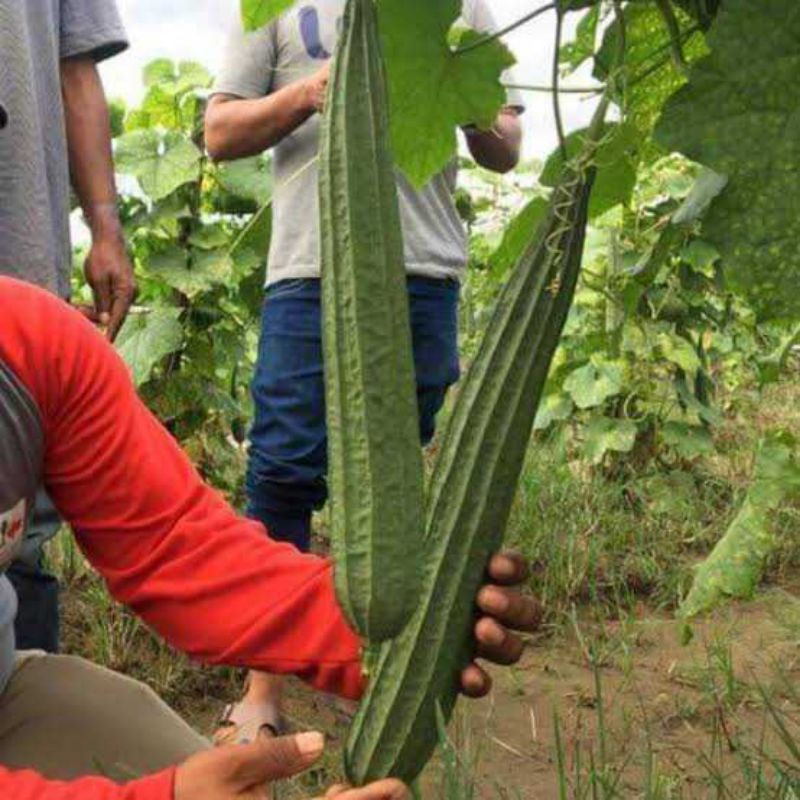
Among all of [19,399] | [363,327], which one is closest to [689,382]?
[19,399]

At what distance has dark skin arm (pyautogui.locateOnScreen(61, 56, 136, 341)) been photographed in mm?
2514

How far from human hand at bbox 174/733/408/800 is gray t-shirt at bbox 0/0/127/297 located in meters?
1.22

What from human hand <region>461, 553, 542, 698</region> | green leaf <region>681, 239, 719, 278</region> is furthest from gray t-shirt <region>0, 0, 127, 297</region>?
green leaf <region>681, 239, 719, 278</region>

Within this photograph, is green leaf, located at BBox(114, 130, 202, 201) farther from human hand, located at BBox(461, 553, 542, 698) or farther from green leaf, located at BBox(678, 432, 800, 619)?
human hand, located at BBox(461, 553, 542, 698)

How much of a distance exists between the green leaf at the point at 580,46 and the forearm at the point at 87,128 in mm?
1308

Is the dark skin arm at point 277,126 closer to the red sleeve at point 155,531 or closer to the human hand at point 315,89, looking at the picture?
the human hand at point 315,89

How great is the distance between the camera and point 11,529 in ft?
5.16

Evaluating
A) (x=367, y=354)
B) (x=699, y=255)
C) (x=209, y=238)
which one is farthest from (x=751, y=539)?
(x=209, y=238)

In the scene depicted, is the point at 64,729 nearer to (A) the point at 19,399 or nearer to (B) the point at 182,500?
(B) the point at 182,500

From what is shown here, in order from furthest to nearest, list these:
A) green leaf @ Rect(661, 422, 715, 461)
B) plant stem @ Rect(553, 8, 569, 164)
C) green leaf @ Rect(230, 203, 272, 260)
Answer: green leaf @ Rect(661, 422, 715, 461)
green leaf @ Rect(230, 203, 272, 260)
plant stem @ Rect(553, 8, 569, 164)

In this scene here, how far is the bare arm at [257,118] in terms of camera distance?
247 cm

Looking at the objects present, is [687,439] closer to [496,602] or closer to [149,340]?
[149,340]

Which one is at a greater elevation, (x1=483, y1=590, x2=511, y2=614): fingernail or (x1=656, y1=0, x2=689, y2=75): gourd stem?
(x1=656, y1=0, x2=689, y2=75): gourd stem

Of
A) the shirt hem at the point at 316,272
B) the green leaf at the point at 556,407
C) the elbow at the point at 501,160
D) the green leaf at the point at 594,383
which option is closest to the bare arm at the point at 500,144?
the elbow at the point at 501,160
